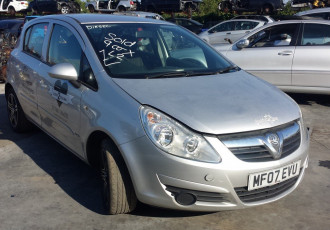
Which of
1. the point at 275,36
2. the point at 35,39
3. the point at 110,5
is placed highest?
the point at 35,39

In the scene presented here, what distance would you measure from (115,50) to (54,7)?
2479 centimetres

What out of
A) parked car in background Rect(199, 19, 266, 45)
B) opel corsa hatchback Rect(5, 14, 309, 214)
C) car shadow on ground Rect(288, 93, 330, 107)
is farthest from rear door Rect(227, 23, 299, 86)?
parked car in background Rect(199, 19, 266, 45)

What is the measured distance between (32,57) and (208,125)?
104 inches

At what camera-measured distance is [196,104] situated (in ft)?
9.40

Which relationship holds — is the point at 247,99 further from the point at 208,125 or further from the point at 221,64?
the point at 221,64

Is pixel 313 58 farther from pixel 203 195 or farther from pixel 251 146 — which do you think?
pixel 203 195

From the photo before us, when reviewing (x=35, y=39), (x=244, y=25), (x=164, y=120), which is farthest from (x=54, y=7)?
(x=164, y=120)

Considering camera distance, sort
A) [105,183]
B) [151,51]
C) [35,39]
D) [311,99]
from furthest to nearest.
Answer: [311,99] < [35,39] < [151,51] < [105,183]

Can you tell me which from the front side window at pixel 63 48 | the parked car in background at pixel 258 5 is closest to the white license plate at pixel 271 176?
the front side window at pixel 63 48

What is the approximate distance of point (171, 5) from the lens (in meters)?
24.6

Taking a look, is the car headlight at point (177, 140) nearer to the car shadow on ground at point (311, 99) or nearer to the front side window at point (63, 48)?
the front side window at point (63, 48)

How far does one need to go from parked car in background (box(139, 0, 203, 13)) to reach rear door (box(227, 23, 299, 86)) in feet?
58.8

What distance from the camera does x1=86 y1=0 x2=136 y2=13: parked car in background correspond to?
28438 mm

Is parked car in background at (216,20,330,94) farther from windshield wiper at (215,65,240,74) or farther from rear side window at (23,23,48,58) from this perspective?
rear side window at (23,23,48,58)
